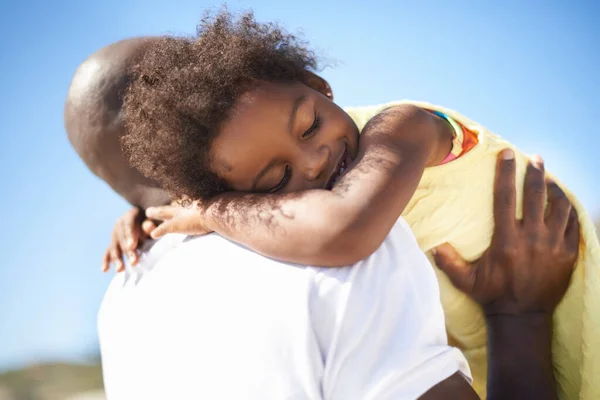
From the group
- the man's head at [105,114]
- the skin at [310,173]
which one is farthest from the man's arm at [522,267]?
the man's head at [105,114]

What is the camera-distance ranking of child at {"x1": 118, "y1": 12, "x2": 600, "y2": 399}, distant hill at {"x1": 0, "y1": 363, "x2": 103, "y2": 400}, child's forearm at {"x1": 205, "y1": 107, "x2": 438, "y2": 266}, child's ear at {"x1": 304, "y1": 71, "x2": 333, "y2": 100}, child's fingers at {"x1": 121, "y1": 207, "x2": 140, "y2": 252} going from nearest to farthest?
child's forearm at {"x1": 205, "y1": 107, "x2": 438, "y2": 266}
child at {"x1": 118, "y1": 12, "x2": 600, "y2": 399}
child's ear at {"x1": 304, "y1": 71, "x2": 333, "y2": 100}
child's fingers at {"x1": 121, "y1": 207, "x2": 140, "y2": 252}
distant hill at {"x1": 0, "y1": 363, "x2": 103, "y2": 400}

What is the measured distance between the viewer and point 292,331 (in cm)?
113

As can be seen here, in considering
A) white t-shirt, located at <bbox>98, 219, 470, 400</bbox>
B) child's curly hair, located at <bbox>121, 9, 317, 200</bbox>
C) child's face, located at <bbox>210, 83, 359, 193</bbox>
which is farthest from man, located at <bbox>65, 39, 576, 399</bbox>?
child's curly hair, located at <bbox>121, 9, 317, 200</bbox>

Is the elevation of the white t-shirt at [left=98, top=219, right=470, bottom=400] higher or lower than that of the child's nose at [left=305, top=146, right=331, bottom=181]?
lower

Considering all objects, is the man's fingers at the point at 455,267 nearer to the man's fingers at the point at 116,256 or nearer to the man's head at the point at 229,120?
the man's head at the point at 229,120

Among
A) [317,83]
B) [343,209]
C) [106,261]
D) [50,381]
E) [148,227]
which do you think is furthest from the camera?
[50,381]

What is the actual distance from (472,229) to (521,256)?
0.56 feet

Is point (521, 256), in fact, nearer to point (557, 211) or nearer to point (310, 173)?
point (557, 211)

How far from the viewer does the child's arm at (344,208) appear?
1320 mm

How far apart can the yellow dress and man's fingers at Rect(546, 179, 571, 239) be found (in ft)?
0.16

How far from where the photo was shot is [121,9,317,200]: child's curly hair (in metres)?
1.75

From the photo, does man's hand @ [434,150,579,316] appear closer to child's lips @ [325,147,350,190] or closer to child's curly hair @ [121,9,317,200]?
child's lips @ [325,147,350,190]

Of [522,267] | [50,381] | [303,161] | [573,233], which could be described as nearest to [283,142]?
[303,161]

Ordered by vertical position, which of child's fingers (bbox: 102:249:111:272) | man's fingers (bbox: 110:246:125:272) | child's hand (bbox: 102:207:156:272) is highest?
child's hand (bbox: 102:207:156:272)
